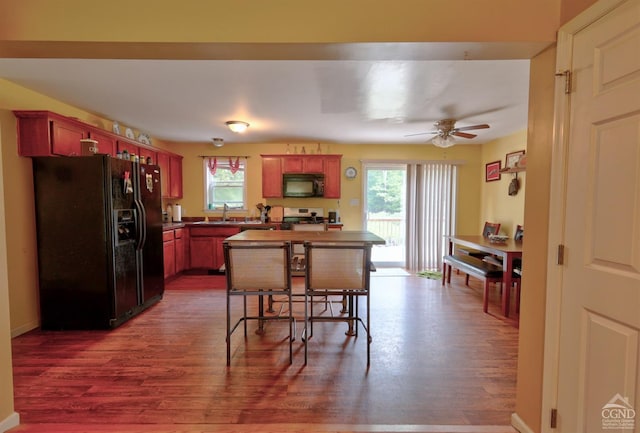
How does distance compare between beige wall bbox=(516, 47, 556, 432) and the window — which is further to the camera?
the window

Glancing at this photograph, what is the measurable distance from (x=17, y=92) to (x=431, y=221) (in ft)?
19.5

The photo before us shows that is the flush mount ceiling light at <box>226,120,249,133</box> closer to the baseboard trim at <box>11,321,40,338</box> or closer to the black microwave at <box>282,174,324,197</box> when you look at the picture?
the black microwave at <box>282,174,324,197</box>

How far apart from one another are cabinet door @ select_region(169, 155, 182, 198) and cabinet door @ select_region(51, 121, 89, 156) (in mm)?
1899

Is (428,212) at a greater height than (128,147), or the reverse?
(128,147)

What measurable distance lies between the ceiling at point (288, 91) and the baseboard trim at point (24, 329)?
7.63ft

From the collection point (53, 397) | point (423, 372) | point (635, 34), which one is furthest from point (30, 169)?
point (635, 34)

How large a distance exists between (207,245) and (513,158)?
527 cm

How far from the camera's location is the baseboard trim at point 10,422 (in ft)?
5.44

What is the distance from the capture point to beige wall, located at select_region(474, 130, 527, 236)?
4.60m

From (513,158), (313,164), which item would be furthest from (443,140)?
(313,164)

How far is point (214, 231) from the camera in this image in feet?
16.8

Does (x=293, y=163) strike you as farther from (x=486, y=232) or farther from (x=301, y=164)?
(x=486, y=232)

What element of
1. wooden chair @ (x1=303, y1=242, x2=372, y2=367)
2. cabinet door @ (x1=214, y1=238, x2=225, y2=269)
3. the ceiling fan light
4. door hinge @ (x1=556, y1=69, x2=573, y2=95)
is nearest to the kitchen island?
wooden chair @ (x1=303, y1=242, x2=372, y2=367)

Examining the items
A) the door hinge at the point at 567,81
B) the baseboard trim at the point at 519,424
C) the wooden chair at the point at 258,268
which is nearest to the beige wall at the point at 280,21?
the door hinge at the point at 567,81
